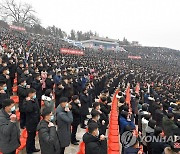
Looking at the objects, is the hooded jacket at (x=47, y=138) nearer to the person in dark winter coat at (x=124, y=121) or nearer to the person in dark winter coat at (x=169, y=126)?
the person in dark winter coat at (x=124, y=121)

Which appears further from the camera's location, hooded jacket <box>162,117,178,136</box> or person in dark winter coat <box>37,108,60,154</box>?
hooded jacket <box>162,117,178,136</box>

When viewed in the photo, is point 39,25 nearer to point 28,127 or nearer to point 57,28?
point 57,28

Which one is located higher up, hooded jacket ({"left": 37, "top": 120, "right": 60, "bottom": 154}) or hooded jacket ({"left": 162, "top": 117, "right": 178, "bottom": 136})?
hooded jacket ({"left": 37, "top": 120, "right": 60, "bottom": 154})

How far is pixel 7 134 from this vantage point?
3793 mm

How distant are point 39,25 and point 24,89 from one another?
58204 mm

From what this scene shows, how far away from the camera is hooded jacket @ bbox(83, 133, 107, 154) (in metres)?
3.84

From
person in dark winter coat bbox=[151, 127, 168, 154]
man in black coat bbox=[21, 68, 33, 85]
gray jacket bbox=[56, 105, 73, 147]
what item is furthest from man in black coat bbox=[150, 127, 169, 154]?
→ man in black coat bbox=[21, 68, 33, 85]

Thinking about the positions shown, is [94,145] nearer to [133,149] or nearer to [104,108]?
[133,149]

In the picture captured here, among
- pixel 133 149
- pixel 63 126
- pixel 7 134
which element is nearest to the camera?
pixel 7 134

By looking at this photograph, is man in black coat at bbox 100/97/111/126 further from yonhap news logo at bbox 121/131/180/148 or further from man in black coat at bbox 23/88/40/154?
man in black coat at bbox 23/88/40/154

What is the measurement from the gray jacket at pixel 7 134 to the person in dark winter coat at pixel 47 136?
450mm

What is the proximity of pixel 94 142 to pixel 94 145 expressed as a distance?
0.06m

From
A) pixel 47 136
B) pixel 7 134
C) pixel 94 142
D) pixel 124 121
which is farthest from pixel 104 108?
pixel 7 134

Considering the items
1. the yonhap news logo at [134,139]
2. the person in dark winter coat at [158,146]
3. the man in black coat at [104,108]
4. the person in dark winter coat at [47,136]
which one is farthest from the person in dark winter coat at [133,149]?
the man in black coat at [104,108]
